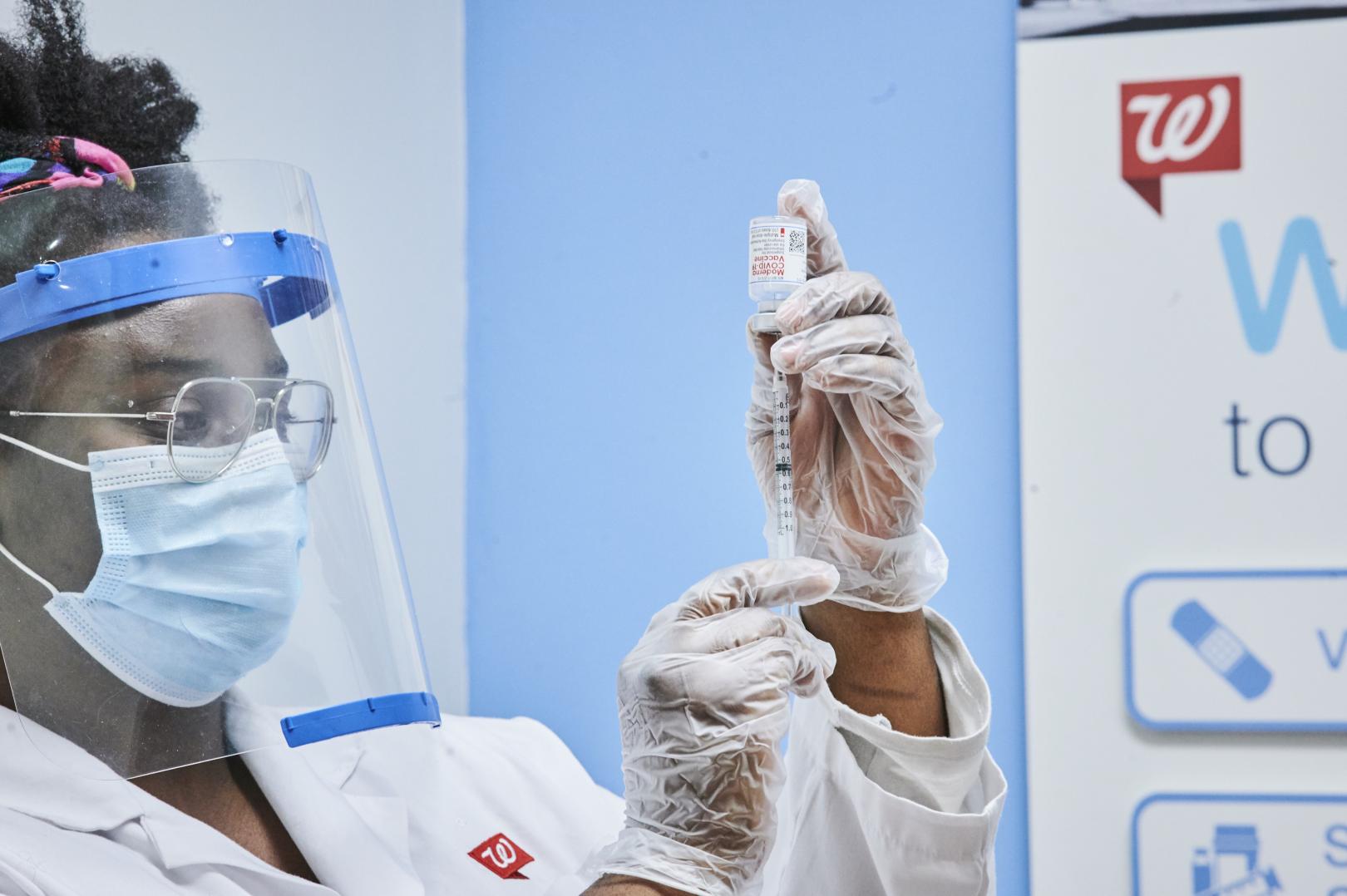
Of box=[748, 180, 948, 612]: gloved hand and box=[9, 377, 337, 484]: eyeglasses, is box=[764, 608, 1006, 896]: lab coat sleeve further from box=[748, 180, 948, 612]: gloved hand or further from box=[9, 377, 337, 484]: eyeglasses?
box=[9, 377, 337, 484]: eyeglasses

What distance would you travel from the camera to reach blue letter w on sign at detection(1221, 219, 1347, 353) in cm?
157

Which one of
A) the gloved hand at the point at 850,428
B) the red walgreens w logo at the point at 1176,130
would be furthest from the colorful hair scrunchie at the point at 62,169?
the red walgreens w logo at the point at 1176,130

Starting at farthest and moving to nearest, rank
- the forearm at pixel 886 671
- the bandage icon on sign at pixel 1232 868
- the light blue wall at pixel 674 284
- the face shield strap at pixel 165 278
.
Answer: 1. the light blue wall at pixel 674 284
2. the bandage icon on sign at pixel 1232 868
3. the forearm at pixel 886 671
4. the face shield strap at pixel 165 278

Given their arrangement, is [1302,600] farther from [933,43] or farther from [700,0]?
[700,0]

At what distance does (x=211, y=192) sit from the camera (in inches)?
39.7

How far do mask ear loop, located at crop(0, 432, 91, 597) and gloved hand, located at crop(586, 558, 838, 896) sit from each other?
0.46 m

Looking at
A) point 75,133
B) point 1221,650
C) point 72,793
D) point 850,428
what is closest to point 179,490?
point 72,793

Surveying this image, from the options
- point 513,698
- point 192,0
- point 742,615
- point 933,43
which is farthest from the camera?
point 513,698

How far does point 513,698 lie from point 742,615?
966mm

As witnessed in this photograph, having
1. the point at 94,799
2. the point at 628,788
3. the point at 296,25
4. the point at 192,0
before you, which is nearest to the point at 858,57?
the point at 296,25

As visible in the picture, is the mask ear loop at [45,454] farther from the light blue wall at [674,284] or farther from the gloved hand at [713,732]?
the light blue wall at [674,284]

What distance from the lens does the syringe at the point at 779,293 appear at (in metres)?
1.00

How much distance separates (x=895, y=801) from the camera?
42.8 inches

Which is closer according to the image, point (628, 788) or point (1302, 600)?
point (628, 788)
